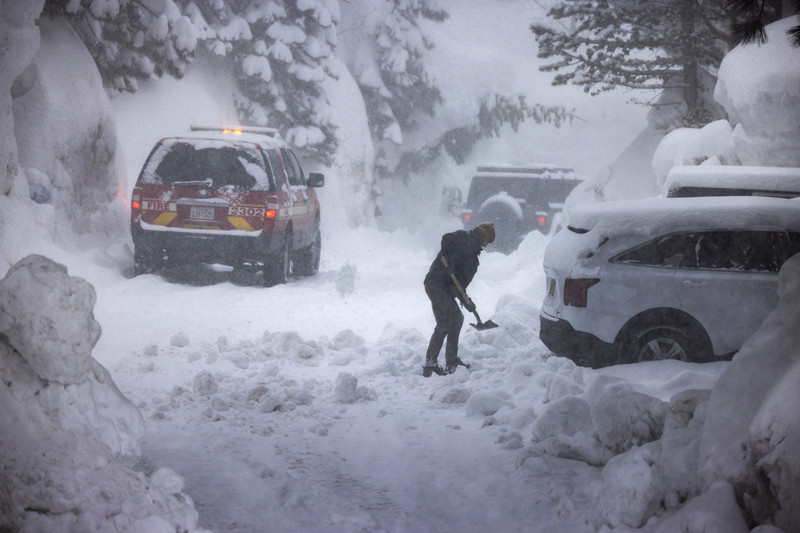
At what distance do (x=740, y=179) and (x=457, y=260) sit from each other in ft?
13.0

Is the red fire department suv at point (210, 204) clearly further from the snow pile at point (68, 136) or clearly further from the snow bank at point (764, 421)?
the snow bank at point (764, 421)

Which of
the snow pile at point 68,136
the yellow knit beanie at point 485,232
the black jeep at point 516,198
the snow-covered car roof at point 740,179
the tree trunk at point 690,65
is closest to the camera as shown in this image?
the yellow knit beanie at point 485,232

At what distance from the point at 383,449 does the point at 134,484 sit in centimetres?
205

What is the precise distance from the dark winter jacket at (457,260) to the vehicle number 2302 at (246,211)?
4.20 meters

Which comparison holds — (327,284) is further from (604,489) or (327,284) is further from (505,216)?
(604,489)

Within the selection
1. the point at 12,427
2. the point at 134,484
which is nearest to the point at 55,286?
the point at 12,427

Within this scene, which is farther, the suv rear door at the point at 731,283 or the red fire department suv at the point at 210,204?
the red fire department suv at the point at 210,204

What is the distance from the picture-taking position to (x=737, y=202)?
267 inches

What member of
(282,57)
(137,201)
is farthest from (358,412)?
(282,57)

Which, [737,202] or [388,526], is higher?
[737,202]

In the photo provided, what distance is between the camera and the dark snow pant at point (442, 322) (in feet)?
24.1

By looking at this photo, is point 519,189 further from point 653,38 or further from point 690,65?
point 690,65

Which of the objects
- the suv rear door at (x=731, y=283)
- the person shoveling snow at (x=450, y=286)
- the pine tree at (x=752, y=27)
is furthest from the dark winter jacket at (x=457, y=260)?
the pine tree at (x=752, y=27)

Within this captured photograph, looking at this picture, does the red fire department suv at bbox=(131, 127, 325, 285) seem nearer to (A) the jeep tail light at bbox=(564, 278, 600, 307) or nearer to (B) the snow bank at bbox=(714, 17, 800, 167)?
(A) the jeep tail light at bbox=(564, 278, 600, 307)
